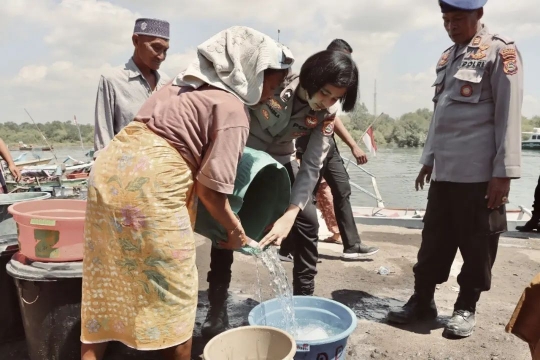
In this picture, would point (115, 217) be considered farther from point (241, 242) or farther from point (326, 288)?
point (326, 288)

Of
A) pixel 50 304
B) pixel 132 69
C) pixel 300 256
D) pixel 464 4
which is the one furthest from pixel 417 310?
pixel 132 69

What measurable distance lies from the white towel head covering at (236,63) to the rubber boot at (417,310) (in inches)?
75.3

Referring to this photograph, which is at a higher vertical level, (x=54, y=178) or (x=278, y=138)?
(x=278, y=138)

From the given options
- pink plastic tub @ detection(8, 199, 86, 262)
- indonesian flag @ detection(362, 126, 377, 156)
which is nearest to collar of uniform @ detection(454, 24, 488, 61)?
pink plastic tub @ detection(8, 199, 86, 262)

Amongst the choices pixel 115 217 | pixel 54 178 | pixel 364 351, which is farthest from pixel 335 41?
pixel 54 178

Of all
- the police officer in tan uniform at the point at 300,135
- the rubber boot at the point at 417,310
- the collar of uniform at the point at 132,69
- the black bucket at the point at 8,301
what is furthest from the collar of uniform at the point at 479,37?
the black bucket at the point at 8,301

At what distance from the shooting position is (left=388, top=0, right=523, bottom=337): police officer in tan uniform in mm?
2494

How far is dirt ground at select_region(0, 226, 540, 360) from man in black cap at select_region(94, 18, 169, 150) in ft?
4.57

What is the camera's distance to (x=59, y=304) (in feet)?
7.11

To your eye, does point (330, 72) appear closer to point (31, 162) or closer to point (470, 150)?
point (470, 150)

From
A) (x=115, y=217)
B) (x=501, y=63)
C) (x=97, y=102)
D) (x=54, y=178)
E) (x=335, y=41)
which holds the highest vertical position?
(x=335, y=41)

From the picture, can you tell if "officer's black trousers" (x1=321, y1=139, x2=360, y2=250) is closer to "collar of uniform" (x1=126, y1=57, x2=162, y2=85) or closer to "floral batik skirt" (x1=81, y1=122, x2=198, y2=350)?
"collar of uniform" (x1=126, y1=57, x2=162, y2=85)

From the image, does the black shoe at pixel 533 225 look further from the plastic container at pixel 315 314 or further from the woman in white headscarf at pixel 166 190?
the woman in white headscarf at pixel 166 190

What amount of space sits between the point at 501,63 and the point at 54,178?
14029 millimetres
